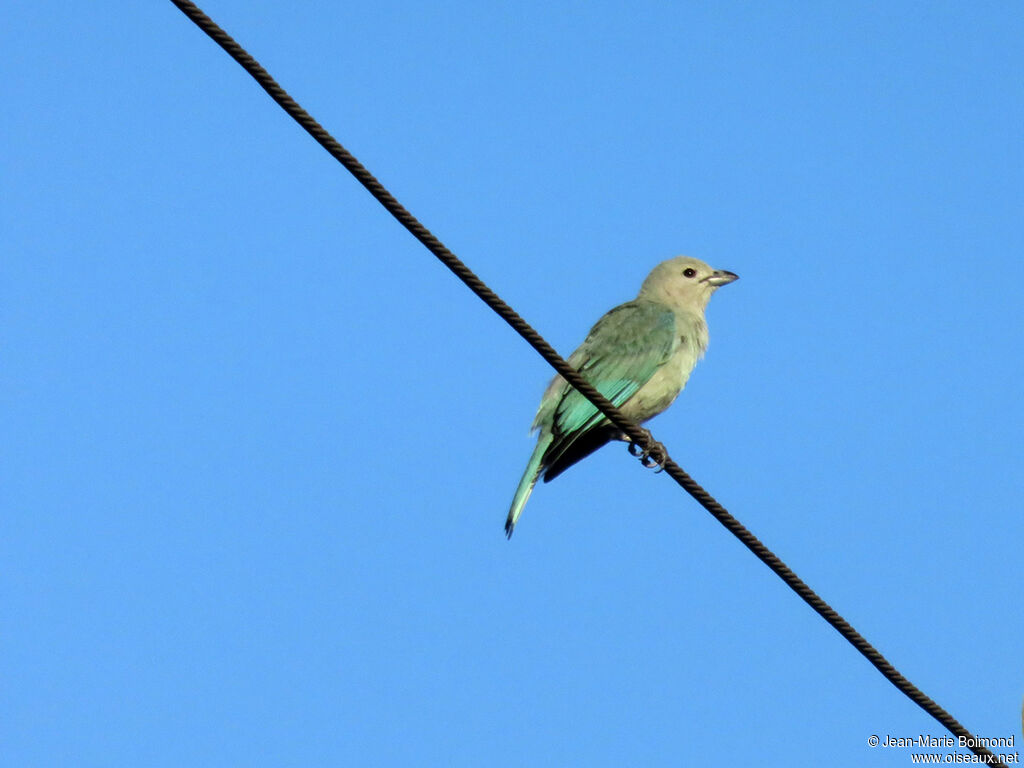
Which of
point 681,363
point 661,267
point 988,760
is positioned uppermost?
point 661,267

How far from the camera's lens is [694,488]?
570 cm

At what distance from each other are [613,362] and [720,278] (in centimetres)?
217

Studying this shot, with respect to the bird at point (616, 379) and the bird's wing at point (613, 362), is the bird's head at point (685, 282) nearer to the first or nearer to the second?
the bird at point (616, 379)

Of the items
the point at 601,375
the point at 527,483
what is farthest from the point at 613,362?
the point at 527,483

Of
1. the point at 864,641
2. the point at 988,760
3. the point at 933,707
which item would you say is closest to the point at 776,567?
the point at 864,641

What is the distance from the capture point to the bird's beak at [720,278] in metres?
10.6

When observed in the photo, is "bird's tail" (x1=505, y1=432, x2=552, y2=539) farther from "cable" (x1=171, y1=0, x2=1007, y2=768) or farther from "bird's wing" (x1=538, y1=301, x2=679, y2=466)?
"cable" (x1=171, y1=0, x2=1007, y2=768)

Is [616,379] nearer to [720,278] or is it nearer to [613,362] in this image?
[613,362]

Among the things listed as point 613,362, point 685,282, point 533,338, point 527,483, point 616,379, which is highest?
point 685,282

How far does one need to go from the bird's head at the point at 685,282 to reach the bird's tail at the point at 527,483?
7.80ft

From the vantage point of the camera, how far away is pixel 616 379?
8.81 metres

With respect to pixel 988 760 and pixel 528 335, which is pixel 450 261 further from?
pixel 988 760

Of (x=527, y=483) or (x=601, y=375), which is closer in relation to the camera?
(x=527, y=483)

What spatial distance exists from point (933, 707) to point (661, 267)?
609cm
